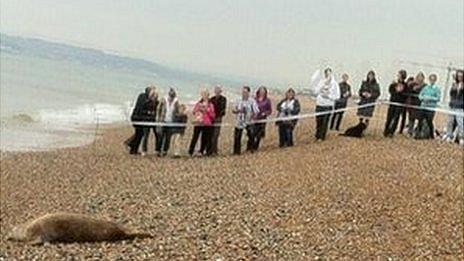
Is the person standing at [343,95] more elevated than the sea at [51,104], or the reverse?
the person standing at [343,95]

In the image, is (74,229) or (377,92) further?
(377,92)

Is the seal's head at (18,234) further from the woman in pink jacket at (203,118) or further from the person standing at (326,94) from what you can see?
the person standing at (326,94)

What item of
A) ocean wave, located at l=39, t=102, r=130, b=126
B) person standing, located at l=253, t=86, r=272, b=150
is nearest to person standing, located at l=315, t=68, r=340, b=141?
person standing, located at l=253, t=86, r=272, b=150

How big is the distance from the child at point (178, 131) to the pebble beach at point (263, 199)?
0.74m

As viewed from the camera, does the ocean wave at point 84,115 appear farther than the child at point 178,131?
Yes

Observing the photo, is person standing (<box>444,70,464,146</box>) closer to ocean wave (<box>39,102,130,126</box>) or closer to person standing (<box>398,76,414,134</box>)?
person standing (<box>398,76,414,134</box>)

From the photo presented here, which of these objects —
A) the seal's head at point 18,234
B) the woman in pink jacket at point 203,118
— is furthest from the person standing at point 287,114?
the seal's head at point 18,234

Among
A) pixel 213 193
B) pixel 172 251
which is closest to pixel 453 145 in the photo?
pixel 213 193

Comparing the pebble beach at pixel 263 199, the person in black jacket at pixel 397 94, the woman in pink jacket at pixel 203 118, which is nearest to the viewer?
the pebble beach at pixel 263 199

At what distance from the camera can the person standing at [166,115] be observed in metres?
23.0

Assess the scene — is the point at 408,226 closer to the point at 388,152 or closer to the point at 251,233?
the point at 251,233

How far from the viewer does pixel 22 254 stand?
41.0 feet

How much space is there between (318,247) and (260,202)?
359 cm

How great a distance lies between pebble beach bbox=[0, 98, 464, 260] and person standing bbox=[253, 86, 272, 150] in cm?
37
